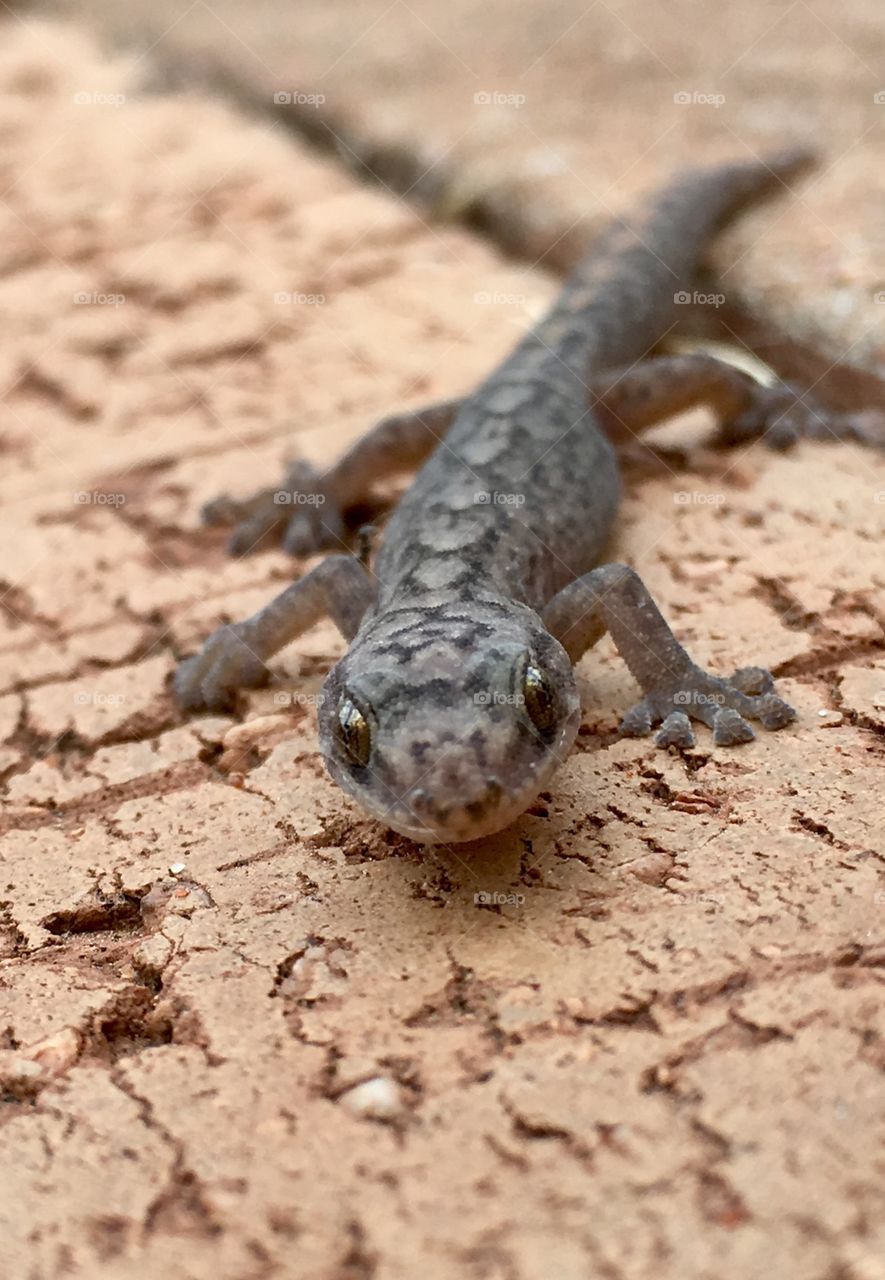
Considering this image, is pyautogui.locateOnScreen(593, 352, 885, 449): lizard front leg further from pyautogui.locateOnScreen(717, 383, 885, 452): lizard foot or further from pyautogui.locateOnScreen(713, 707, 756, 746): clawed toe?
pyautogui.locateOnScreen(713, 707, 756, 746): clawed toe

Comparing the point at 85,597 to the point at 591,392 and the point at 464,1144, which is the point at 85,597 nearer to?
the point at 591,392

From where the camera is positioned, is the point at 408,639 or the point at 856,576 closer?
the point at 408,639

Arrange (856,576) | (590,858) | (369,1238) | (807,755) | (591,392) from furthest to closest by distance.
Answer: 1. (591,392)
2. (856,576)
3. (807,755)
4. (590,858)
5. (369,1238)

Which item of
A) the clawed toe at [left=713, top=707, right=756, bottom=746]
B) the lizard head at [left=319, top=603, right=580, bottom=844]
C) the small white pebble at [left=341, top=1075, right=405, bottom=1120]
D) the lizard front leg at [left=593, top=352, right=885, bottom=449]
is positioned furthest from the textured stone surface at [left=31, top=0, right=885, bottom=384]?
the small white pebble at [left=341, top=1075, right=405, bottom=1120]

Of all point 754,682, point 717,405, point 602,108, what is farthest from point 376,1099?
point 602,108

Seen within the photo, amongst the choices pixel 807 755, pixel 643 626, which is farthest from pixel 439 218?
pixel 807 755

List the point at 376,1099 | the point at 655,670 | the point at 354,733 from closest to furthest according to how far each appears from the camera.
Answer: the point at 376,1099 → the point at 354,733 → the point at 655,670

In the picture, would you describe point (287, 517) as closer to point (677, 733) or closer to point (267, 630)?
point (267, 630)
